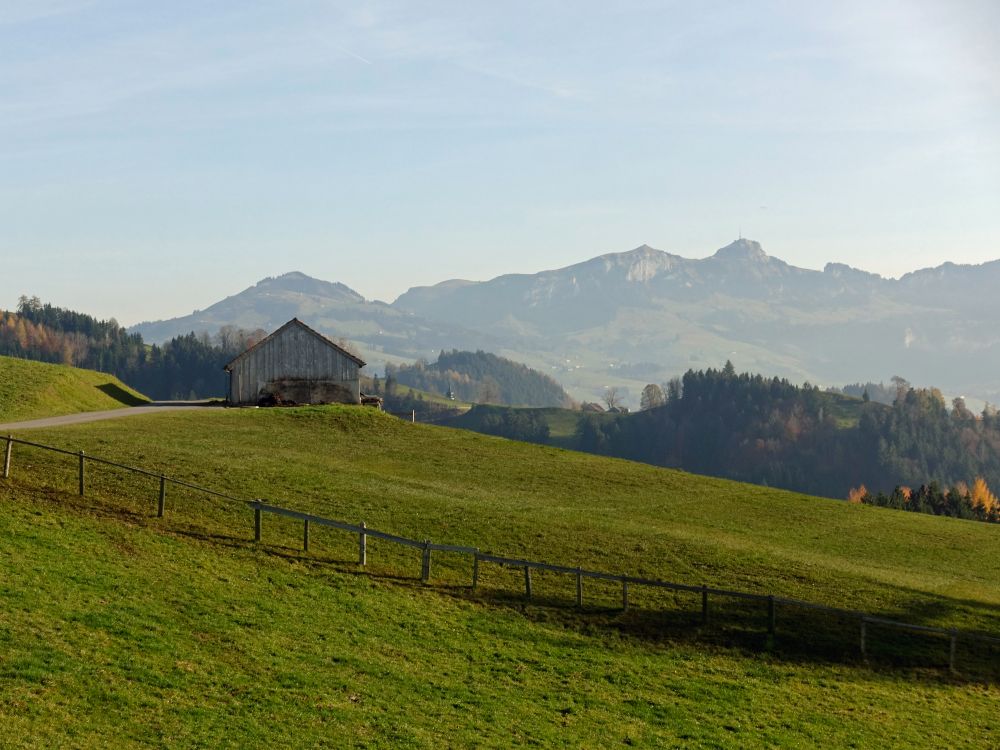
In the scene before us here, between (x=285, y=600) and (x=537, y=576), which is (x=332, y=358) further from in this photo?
(x=285, y=600)

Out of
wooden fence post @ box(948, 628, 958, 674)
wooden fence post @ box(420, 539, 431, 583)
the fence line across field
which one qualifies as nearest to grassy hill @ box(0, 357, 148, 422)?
the fence line across field

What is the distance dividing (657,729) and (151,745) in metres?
14.4

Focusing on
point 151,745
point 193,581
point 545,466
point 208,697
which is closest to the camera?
point 151,745

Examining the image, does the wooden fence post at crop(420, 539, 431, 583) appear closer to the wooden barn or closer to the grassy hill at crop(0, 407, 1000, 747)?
the grassy hill at crop(0, 407, 1000, 747)

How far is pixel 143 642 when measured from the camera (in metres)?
29.6

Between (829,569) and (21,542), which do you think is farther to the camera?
(829,569)

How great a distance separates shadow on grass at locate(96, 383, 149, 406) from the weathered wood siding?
28.3 feet

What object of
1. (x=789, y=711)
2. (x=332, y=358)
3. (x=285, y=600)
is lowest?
(x=789, y=711)

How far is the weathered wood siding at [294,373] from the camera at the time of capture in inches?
3935

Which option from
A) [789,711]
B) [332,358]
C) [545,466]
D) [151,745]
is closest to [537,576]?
[789,711]

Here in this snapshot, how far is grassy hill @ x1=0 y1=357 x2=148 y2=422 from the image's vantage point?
77688mm

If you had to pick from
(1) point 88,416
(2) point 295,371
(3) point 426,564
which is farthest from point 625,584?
(2) point 295,371

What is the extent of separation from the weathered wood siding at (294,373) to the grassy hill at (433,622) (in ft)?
113

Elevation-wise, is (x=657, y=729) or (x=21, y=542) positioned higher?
(x=21, y=542)
